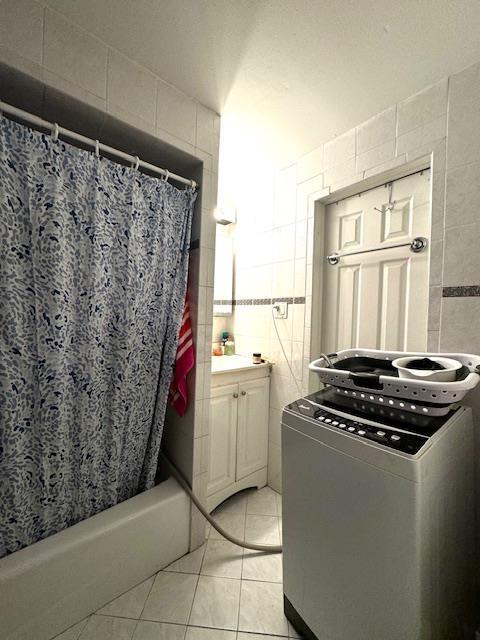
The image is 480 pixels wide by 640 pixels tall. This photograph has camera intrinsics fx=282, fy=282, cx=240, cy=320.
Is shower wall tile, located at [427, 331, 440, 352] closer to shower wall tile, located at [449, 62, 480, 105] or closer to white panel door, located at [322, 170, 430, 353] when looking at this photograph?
white panel door, located at [322, 170, 430, 353]

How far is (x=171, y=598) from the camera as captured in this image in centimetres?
118

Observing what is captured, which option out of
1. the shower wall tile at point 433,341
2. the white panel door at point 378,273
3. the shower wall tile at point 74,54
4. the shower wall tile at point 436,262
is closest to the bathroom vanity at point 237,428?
the white panel door at point 378,273

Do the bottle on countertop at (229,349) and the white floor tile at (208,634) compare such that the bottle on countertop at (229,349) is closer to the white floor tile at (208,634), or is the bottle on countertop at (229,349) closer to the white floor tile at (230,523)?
the white floor tile at (230,523)

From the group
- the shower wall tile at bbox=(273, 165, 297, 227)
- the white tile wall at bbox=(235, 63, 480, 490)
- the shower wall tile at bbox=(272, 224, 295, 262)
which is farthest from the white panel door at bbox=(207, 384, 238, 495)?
the shower wall tile at bbox=(273, 165, 297, 227)

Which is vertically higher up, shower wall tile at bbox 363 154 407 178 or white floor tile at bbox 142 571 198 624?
shower wall tile at bbox 363 154 407 178

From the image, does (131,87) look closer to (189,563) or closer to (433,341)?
(433,341)

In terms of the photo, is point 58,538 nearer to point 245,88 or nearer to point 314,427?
point 314,427

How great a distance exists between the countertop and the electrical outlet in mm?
338

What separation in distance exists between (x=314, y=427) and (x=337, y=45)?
4.62 ft

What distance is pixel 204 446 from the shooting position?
1.47 meters

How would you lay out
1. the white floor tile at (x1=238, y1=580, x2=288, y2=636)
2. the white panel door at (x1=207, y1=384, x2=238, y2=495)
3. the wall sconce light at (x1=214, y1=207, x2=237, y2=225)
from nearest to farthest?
the white floor tile at (x1=238, y1=580, x2=288, y2=636) < the white panel door at (x1=207, y1=384, x2=238, y2=495) < the wall sconce light at (x1=214, y1=207, x2=237, y2=225)

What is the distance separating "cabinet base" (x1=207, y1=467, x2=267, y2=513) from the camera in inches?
66.1

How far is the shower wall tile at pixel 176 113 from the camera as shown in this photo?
1258 mm

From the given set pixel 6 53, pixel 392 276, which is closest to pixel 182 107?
pixel 6 53
